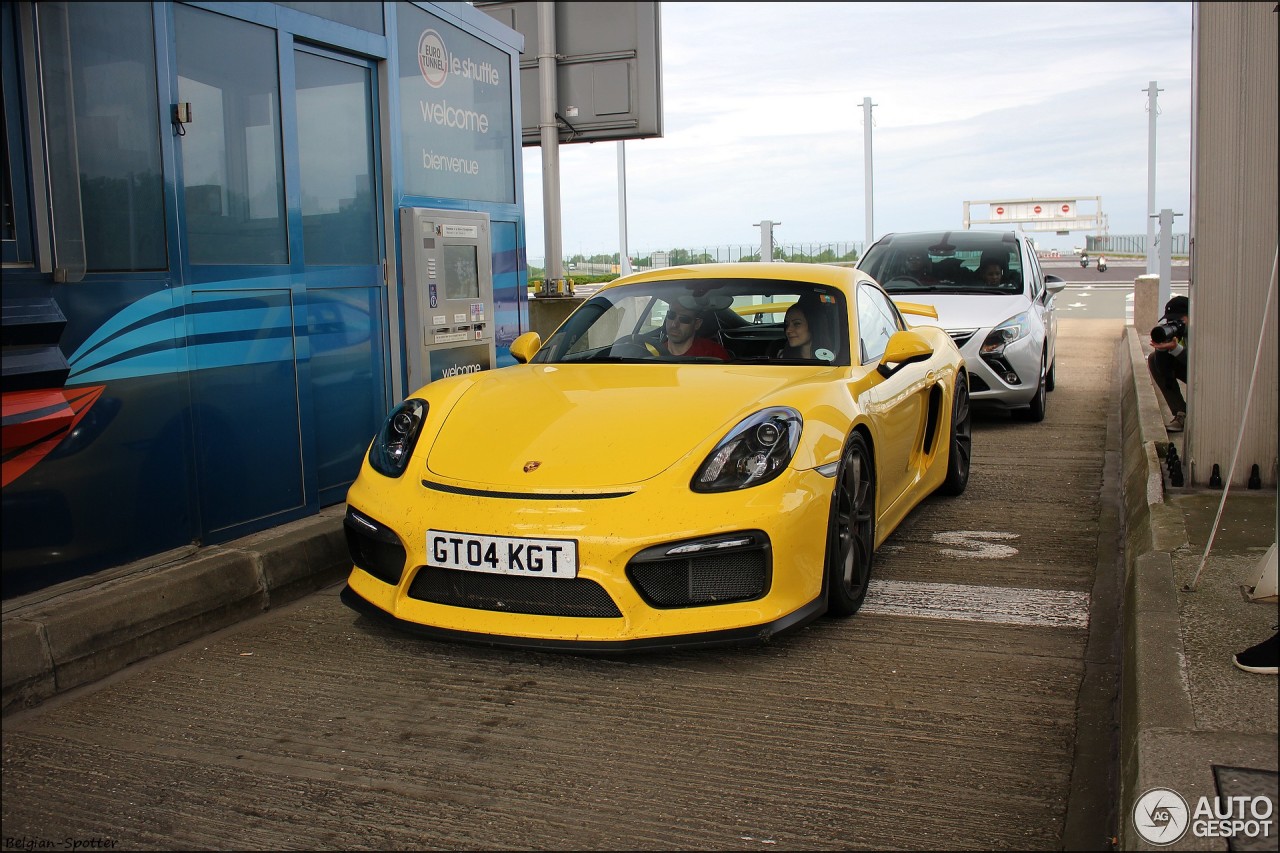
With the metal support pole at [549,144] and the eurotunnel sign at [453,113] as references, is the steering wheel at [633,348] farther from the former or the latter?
the metal support pole at [549,144]

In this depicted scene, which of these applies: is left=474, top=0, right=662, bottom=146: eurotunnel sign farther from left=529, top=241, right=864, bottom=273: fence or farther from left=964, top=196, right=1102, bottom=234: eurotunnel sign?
left=964, top=196, right=1102, bottom=234: eurotunnel sign

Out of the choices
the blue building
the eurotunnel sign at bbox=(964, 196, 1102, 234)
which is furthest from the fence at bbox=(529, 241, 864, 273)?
the eurotunnel sign at bbox=(964, 196, 1102, 234)

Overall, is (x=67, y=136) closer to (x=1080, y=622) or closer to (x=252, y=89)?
(x=252, y=89)

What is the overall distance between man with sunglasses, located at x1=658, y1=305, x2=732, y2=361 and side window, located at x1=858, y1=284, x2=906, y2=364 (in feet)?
2.10

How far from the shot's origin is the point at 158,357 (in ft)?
15.7

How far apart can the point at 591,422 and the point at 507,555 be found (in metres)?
0.69

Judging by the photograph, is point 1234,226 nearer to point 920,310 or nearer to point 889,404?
point 889,404

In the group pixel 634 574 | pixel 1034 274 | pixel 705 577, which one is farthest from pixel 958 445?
pixel 1034 274

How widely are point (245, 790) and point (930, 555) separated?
341 cm

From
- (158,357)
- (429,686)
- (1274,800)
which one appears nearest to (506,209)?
(158,357)

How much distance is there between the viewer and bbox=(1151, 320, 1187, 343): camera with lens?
7922mm

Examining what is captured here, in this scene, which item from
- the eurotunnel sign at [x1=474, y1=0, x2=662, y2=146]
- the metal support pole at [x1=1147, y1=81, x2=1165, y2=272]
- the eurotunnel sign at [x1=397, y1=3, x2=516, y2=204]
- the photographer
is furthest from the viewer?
the metal support pole at [x1=1147, y1=81, x2=1165, y2=272]

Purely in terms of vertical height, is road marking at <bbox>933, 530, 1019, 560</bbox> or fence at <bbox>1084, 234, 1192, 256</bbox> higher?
fence at <bbox>1084, 234, 1192, 256</bbox>

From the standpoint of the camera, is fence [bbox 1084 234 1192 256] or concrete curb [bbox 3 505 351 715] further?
fence [bbox 1084 234 1192 256]
